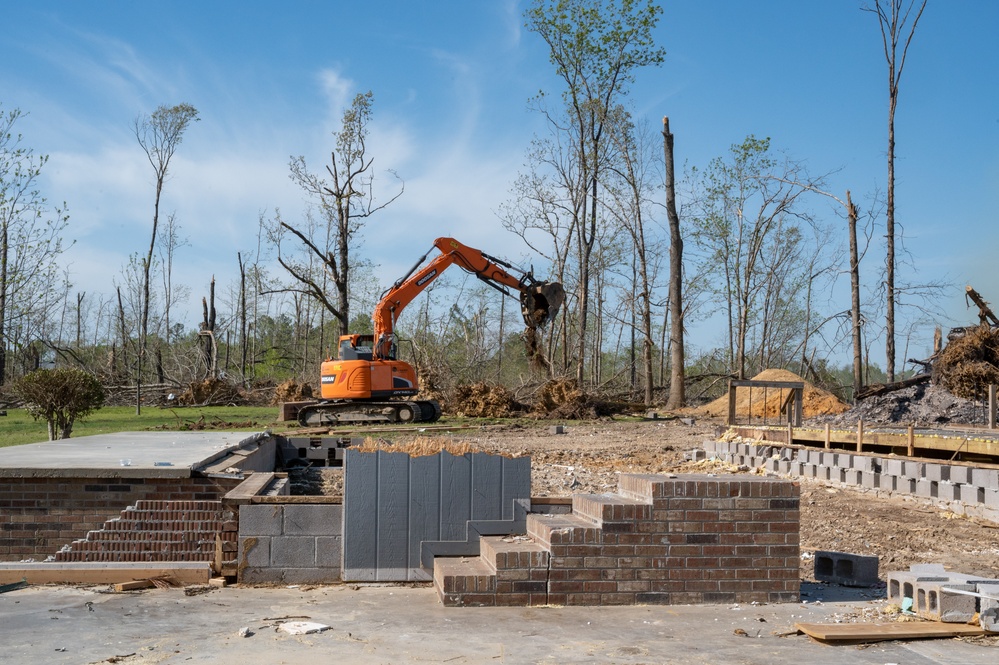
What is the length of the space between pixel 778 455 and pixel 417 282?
1235cm

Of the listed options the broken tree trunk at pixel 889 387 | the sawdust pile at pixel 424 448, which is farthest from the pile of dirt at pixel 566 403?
the sawdust pile at pixel 424 448

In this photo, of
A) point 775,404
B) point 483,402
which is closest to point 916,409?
point 775,404

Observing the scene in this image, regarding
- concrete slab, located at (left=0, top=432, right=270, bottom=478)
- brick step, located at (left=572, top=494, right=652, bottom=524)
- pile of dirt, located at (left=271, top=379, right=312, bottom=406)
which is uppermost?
pile of dirt, located at (left=271, top=379, right=312, bottom=406)

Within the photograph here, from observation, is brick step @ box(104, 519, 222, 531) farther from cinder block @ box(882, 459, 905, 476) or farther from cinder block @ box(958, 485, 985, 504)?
cinder block @ box(882, 459, 905, 476)

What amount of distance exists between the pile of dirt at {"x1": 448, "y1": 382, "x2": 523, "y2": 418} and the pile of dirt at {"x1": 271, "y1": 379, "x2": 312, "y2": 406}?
718cm

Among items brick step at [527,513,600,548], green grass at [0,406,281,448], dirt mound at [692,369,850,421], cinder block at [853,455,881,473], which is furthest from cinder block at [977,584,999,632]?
dirt mound at [692,369,850,421]

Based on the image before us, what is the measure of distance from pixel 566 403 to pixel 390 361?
5.76m

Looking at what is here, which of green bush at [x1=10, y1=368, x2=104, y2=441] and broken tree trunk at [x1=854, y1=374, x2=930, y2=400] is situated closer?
green bush at [x1=10, y1=368, x2=104, y2=441]

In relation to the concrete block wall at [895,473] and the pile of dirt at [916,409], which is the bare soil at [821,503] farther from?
the pile of dirt at [916,409]

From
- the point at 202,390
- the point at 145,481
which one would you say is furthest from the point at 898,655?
the point at 202,390

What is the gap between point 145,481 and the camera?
844cm

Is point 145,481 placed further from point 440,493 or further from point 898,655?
point 898,655

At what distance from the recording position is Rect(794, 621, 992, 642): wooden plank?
556cm

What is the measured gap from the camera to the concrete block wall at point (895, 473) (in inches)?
400
